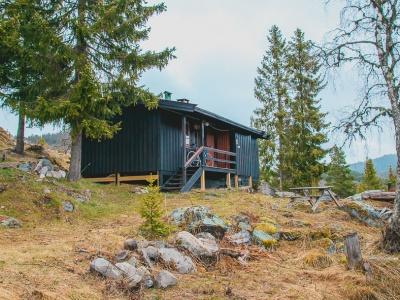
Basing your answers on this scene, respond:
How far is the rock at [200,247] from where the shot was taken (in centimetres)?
755

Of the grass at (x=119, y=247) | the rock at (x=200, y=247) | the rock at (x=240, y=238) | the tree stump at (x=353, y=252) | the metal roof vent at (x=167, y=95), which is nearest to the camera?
the grass at (x=119, y=247)

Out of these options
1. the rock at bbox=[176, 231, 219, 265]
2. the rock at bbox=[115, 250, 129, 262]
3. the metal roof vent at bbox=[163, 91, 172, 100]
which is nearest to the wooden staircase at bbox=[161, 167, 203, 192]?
the metal roof vent at bbox=[163, 91, 172, 100]

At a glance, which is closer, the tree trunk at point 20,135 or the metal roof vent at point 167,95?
the tree trunk at point 20,135

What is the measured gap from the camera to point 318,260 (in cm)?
823

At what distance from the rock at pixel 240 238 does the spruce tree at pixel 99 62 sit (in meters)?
6.50

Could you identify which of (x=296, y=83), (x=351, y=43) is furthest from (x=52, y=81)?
(x=296, y=83)

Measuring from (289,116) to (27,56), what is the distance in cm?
2340

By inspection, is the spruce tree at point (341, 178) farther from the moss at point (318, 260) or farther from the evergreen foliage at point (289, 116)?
the moss at point (318, 260)

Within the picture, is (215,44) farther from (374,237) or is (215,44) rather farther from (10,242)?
(10,242)

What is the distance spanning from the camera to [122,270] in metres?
6.00

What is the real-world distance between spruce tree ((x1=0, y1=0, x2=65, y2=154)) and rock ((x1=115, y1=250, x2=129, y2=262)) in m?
8.09

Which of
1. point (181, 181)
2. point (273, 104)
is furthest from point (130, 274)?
point (273, 104)

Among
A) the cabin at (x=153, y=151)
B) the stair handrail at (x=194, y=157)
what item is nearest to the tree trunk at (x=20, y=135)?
the cabin at (x=153, y=151)

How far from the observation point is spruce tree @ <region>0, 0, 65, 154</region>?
13.1 meters
